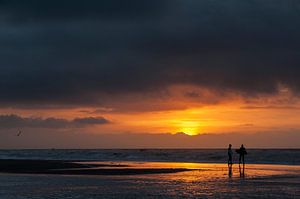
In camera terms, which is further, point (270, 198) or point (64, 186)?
point (64, 186)

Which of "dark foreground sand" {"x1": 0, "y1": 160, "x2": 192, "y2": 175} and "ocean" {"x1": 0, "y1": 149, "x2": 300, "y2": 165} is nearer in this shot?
"dark foreground sand" {"x1": 0, "y1": 160, "x2": 192, "y2": 175}

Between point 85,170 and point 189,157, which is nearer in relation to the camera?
point 85,170

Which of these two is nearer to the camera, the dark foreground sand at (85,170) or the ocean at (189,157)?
the dark foreground sand at (85,170)

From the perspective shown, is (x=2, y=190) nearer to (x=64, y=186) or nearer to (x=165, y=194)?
(x=64, y=186)

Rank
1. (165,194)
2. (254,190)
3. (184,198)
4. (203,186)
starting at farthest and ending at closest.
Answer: (203,186)
(254,190)
(165,194)
(184,198)

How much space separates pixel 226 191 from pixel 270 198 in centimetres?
301

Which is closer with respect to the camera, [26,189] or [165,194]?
[165,194]

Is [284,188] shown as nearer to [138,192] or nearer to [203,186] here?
[203,186]

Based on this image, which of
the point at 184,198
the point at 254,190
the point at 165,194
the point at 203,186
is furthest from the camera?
the point at 203,186

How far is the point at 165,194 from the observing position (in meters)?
22.7

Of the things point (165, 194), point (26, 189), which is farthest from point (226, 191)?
point (26, 189)

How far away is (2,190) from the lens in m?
24.6

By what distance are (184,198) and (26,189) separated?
8.97m

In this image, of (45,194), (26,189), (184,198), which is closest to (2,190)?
(26,189)
